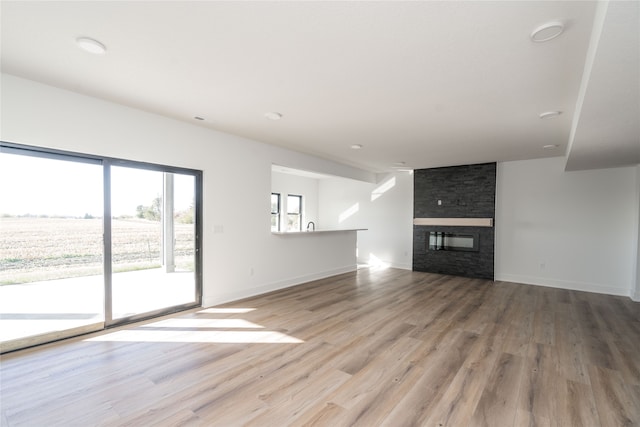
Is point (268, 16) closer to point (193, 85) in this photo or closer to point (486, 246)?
point (193, 85)

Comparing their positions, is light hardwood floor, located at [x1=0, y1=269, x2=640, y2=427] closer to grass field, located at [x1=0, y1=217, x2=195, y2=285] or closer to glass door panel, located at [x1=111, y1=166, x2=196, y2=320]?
glass door panel, located at [x1=111, y1=166, x2=196, y2=320]

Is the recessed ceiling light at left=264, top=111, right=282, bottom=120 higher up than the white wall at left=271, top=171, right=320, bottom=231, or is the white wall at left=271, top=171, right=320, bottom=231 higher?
the recessed ceiling light at left=264, top=111, right=282, bottom=120

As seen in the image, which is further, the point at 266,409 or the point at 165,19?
the point at 266,409

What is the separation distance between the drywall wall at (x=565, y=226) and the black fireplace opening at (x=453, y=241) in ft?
1.58

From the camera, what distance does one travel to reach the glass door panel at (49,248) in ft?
9.21

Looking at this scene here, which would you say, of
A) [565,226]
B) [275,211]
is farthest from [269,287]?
[565,226]

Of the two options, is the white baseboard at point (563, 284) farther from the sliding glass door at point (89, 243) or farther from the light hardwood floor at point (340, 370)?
the sliding glass door at point (89, 243)

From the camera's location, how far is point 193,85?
2779 mm

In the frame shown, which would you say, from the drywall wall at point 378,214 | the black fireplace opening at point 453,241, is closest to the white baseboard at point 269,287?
the drywall wall at point 378,214

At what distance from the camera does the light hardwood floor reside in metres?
1.97

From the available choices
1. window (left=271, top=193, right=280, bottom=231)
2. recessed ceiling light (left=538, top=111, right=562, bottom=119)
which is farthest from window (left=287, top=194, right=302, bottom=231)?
recessed ceiling light (left=538, top=111, right=562, bottom=119)

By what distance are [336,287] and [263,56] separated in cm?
421

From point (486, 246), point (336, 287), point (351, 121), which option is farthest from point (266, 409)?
point (486, 246)

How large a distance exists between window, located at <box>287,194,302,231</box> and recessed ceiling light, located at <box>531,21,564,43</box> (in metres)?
7.24
